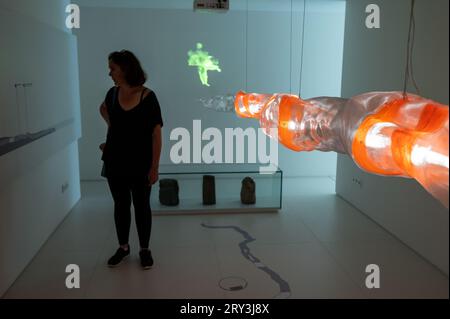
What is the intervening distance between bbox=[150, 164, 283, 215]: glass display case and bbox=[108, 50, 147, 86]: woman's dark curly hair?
197cm

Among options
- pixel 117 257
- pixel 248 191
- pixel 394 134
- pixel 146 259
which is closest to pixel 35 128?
pixel 117 257

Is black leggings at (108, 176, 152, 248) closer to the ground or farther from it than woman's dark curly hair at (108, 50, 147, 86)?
closer to the ground

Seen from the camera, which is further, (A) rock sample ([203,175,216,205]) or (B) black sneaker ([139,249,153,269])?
(A) rock sample ([203,175,216,205])

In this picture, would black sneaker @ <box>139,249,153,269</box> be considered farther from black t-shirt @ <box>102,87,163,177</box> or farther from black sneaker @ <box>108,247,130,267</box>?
black t-shirt @ <box>102,87,163,177</box>

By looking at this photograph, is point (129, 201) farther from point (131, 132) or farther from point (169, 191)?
point (169, 191)

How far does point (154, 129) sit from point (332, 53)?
440 centimetres

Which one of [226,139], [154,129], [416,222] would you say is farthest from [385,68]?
[226,139]

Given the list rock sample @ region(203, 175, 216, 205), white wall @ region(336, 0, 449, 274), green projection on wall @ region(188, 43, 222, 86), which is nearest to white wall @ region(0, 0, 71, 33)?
green projection on wall @ region(188, 43, 222, 86)

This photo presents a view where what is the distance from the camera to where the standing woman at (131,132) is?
9.41ft

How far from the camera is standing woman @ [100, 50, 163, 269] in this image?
287 centimetres

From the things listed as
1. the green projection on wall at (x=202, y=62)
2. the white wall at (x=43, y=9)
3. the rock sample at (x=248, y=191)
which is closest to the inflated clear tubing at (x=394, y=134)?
the white wall at (x=43, y=9)

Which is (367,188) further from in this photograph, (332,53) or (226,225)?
(332,53)

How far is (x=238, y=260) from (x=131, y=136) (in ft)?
4.38

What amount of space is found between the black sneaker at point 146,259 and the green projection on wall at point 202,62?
3667mm
